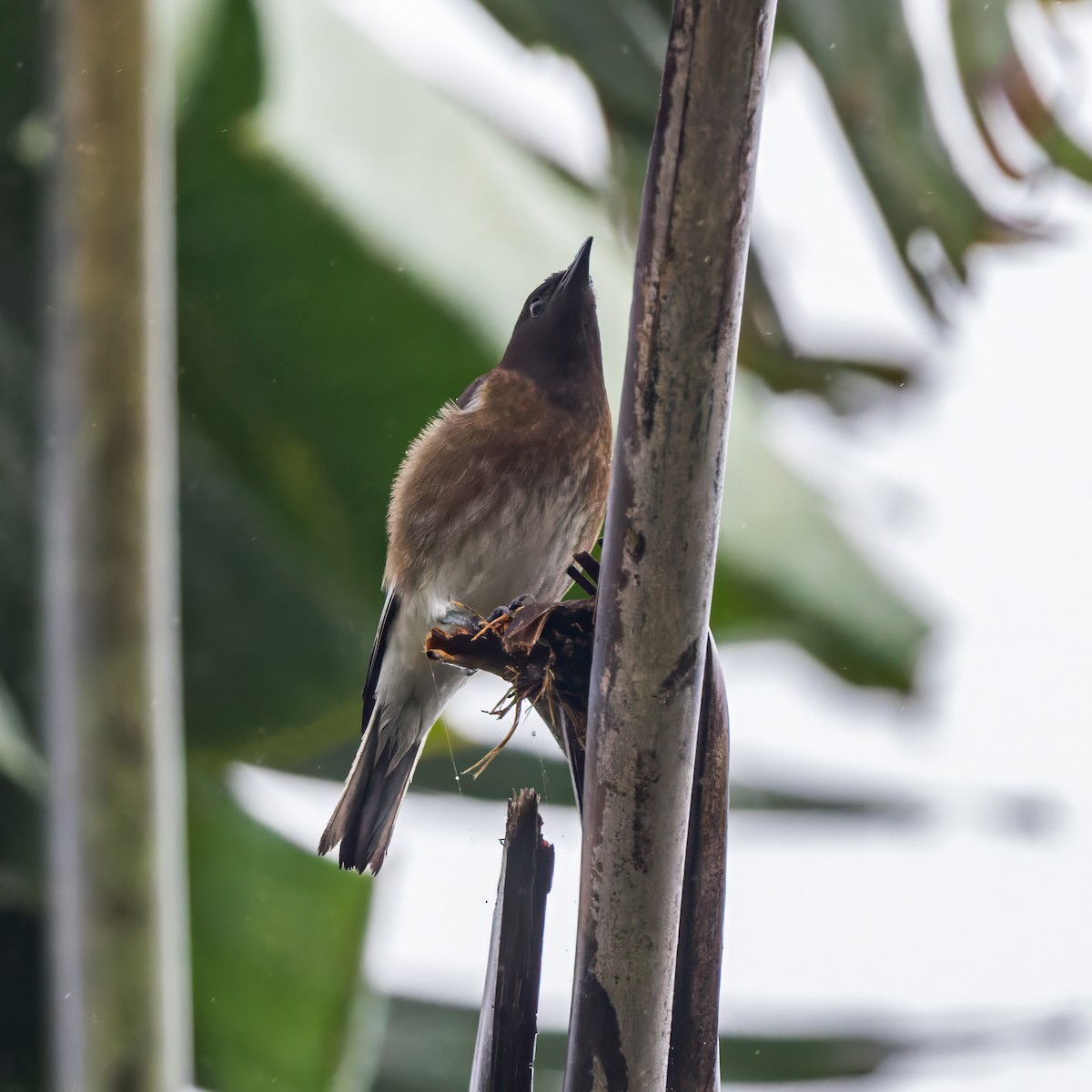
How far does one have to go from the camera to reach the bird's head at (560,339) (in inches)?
85.4

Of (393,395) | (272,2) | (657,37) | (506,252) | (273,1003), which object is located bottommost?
(273,1003)

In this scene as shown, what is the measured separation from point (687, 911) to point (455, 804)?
5.05 ft

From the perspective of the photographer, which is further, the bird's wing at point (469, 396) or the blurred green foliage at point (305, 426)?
the bird's wing at point (469, 396)

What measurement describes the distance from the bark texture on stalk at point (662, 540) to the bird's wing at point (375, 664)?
139 cm

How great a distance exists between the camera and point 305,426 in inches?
67.2

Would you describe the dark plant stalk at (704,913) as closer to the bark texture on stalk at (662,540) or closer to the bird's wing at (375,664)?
the bark texture on stalk at (662,540)

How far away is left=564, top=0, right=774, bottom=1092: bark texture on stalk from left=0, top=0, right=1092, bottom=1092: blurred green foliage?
871 millimetres

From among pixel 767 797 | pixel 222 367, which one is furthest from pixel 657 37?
pixel 767 797

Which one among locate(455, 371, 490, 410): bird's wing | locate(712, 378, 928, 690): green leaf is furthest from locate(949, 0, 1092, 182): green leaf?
locate(455, 371, 490, 410): bird's wing

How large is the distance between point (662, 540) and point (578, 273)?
1.44 meters

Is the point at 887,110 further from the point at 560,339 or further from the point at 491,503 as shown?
the point at 491,503

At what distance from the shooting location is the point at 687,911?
2.41ft

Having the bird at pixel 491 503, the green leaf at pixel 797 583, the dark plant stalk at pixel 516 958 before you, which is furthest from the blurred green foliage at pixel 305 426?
the dark plant stalk at pixel 516 958

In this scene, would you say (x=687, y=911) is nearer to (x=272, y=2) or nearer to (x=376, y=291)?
(x=376, y=291)
